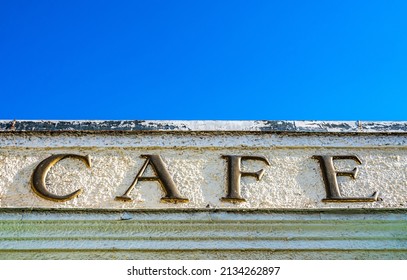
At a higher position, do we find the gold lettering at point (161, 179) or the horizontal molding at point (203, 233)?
the gold lettering at point (161, 179)

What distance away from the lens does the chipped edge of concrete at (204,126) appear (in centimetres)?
544

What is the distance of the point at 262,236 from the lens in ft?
15.9

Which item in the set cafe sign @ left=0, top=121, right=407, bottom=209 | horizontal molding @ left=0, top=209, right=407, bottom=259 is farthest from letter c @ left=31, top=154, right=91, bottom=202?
horizontal molding @ left=0, top=209, right=407, bottom=259

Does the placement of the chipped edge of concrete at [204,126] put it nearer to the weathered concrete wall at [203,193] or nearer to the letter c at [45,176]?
the weathered concrete wall at [203,193]

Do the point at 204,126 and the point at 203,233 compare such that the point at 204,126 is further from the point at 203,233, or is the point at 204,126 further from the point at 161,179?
the point at 203,233

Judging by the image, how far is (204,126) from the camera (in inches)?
217

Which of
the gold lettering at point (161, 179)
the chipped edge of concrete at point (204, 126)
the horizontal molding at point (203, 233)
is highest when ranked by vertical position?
the chipped edge of concrete at point (204, 126)

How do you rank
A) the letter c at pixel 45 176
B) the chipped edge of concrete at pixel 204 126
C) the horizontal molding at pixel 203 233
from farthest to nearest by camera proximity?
the chipped edge of concrete at pixel 204 126 < the letter c at pixel 45 176 < the horizontal molding at pixel 203 233

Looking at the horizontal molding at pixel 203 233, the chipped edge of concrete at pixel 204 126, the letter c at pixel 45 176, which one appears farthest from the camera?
the chipped edge of concrete at pixel 204 126

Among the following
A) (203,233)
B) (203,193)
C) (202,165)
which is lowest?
(203,233)

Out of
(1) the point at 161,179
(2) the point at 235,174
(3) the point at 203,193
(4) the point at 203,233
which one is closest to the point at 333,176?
(2) the point at 235,174

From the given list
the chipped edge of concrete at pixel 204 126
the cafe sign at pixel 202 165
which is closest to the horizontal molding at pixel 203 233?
the cafe sign at pixel 202 165

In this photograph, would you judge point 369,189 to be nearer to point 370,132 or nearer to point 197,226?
point 370,132

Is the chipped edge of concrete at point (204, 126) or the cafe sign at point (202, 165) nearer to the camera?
the cafe sign at point (202, 165)
